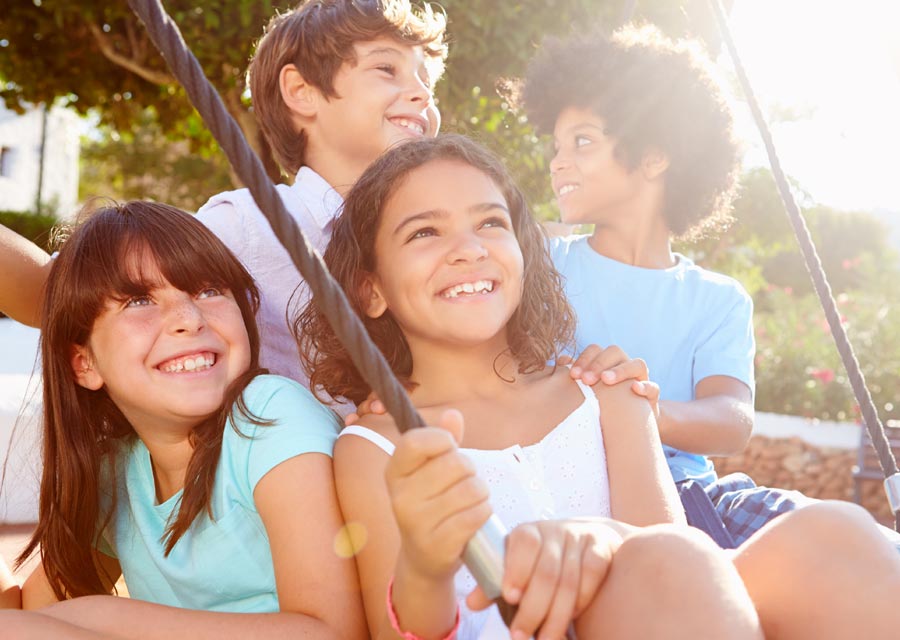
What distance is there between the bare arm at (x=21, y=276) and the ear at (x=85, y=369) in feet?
0.70

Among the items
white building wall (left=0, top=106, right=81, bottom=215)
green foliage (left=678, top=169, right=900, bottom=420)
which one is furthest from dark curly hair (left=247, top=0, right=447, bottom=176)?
white building wall (left=0, top=106, right=81, bottom=215)

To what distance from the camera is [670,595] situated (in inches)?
40.0

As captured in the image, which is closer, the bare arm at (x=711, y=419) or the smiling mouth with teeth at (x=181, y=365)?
the smiling mouth with teeth at (x=181, y=365)

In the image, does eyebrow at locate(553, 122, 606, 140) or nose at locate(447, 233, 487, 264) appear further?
eyebrow at locate(553, 122, 606, 140)

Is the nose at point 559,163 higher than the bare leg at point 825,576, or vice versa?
the nose at point 559,163

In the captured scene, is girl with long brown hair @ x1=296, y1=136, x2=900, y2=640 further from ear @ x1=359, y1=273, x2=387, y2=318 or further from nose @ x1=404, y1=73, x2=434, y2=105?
nose @ x1=404, y1=73, x2=434, y2=105

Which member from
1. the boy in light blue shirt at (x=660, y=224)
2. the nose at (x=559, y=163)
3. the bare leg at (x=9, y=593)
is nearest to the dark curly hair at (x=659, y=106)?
the boy in light blue shirt at (x=660, y=224)

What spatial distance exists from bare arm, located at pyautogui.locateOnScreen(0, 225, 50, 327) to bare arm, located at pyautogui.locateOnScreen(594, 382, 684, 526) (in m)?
1.01

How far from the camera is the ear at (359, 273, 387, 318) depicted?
1.71 metres

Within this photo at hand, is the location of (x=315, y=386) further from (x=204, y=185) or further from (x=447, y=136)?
(x=204, y=185)

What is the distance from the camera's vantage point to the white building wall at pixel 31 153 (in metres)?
16.7

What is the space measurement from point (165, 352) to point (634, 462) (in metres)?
0.73

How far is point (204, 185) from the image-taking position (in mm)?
11656

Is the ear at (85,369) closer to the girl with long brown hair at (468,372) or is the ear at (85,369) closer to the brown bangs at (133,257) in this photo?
the brown bangs at (133,257)
